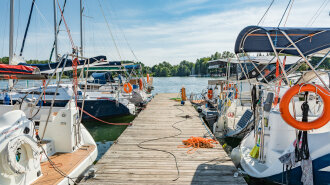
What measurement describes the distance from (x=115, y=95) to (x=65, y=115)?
6.89 m

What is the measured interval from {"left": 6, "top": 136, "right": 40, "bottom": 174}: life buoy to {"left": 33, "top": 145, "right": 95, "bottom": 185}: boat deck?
30 cm

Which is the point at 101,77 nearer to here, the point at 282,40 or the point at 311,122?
the point at 282,40

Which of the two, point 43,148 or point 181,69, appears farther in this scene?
point 181,69

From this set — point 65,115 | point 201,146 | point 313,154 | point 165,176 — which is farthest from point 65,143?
point 313,154

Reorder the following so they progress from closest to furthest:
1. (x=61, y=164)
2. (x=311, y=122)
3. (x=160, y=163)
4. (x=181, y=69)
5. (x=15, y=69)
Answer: (x=311, y=122), (x=61, y=164), (x=160, y=163), (x=15, y=69), (x=181, y=69)

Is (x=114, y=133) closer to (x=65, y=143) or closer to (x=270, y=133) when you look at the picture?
(x=65, y=143)

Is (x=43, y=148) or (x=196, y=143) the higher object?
(x=43, y=148)

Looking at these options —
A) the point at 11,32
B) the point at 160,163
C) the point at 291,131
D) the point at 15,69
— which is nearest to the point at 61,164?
the point at 160,163

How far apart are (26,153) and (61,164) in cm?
91

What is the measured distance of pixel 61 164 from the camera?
4.11 meters

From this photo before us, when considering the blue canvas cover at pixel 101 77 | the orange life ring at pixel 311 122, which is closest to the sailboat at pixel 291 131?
the orange life ring at pixel 311 122

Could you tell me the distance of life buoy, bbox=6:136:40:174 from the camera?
2893 mm

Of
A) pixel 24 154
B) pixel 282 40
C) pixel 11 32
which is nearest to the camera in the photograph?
pixel 24 154

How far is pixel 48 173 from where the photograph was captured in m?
3.73
